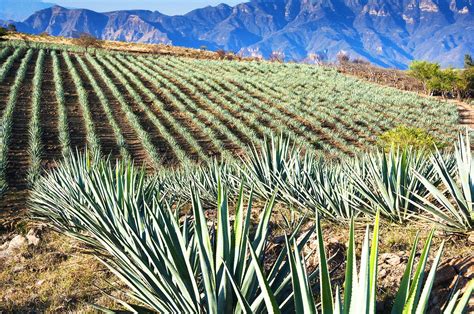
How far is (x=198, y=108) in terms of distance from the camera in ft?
70.3

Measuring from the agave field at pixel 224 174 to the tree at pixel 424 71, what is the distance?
9.15 m

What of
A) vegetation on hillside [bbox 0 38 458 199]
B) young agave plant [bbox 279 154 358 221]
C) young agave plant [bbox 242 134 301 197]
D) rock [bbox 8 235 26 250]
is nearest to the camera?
young agave plant [bbox 279 154 358 221]

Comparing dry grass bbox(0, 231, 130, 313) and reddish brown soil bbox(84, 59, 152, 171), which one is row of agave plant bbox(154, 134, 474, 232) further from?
reddish brown soil bbox(84, 59, 152, 171)

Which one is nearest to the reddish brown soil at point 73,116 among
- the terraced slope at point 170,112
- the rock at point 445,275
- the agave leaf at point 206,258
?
the terraced slope at point 170,112

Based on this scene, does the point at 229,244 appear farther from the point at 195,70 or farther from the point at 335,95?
the point at 195,70

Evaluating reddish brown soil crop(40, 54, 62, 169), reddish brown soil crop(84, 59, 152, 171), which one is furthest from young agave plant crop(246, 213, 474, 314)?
reddish brown soil crop(40, 54, 62, 169)

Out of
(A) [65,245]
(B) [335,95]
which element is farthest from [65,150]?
(B) [335,95]

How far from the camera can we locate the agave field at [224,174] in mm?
2111

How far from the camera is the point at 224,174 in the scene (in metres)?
6.07

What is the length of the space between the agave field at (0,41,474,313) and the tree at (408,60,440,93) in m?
9.15

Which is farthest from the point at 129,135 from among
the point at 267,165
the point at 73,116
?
the point at 267,165

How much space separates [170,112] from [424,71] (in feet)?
97.5

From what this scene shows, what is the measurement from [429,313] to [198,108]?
19.5m

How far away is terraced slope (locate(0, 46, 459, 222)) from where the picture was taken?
551 inches
